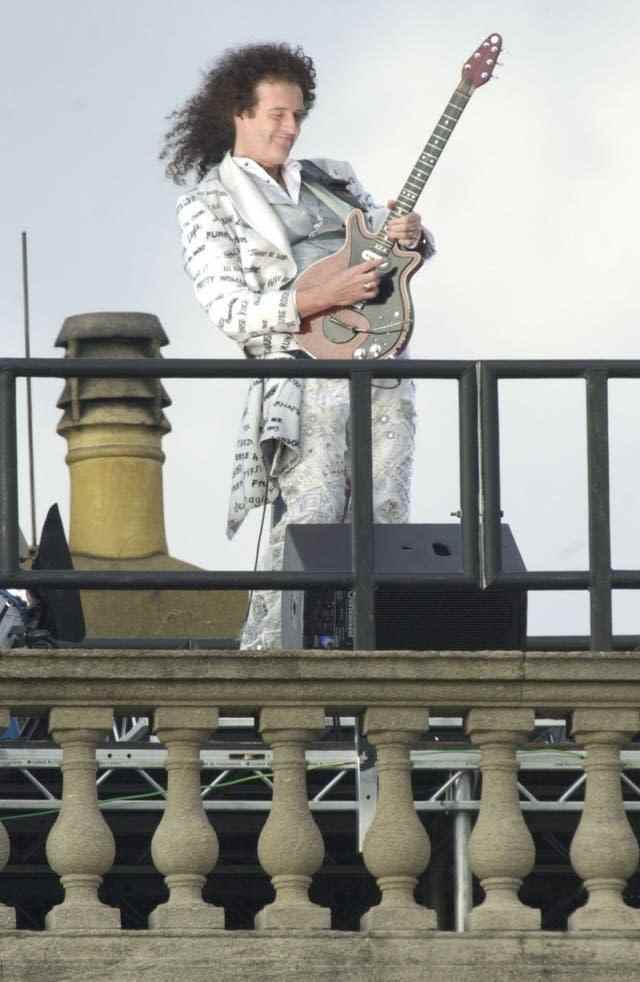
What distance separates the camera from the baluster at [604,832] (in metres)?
9.08

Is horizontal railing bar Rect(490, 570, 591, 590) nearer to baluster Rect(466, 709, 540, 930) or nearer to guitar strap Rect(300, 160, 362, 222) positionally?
baluster Rect(466, 709, 540, 930)

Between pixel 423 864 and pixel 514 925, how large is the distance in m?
0.31

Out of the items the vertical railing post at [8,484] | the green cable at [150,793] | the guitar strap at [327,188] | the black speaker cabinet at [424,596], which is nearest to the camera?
the vertical railing post at [8,484]

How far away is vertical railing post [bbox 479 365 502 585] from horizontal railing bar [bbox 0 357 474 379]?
0.26 feet

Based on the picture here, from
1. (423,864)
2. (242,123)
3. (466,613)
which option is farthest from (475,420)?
(242,123)


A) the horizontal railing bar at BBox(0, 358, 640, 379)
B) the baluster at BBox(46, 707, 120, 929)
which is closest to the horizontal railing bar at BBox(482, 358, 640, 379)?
the horizontal railing bar at BBox(0, 358, 640, 379)

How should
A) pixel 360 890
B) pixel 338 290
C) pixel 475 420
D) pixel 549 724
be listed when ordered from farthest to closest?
pixel 360 890, pixel 338 290, pixel 549 724, pixel 475 420

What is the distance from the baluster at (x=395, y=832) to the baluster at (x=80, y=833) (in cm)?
70

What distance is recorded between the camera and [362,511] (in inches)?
376

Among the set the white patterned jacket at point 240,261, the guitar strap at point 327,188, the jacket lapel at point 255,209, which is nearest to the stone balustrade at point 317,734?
the white patterned jacket at point 240,261

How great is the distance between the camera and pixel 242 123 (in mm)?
Result: 11578

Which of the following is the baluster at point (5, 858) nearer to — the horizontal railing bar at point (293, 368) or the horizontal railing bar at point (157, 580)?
the horizontal railing bar at point (157, 580)

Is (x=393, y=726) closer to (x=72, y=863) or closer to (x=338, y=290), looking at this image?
(x=72, y=863)

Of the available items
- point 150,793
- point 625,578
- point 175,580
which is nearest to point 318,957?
point 175,580
